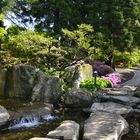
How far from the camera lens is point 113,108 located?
546 inches

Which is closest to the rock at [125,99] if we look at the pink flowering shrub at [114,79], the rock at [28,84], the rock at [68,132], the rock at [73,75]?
the rock at [28,84]

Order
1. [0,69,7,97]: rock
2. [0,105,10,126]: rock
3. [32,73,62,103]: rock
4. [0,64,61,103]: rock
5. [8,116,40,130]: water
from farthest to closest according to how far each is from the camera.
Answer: [0,69,7,97]: rock
[0,64,61,103]: rock
[32,73,62,103]: rock
[8,116,40,130]: water
[0,105,10,126]: rock

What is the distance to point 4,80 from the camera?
55.3ft

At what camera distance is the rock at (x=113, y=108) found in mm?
13491

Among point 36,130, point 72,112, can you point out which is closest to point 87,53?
point 72,112

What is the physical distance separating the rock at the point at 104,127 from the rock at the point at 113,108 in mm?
1117

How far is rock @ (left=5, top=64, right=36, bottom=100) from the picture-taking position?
1636 cm

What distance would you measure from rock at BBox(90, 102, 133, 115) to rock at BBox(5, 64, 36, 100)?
3.69 metres

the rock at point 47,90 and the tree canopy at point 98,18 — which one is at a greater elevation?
the tree canopy at point 98,18

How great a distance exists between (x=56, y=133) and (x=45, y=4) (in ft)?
62.1

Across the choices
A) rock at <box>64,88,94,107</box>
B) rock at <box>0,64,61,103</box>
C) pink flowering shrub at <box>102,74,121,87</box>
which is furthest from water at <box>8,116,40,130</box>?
pink flowering shrub at <box>102,74,121,87</box>

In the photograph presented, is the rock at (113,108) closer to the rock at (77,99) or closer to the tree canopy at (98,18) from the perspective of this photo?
the rock at (77,99)

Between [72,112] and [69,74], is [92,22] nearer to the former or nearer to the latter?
[69,74]

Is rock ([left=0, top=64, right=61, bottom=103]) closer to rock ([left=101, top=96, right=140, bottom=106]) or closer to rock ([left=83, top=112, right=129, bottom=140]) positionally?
rock ([left=101, top=96, right=140, bottom=106])
